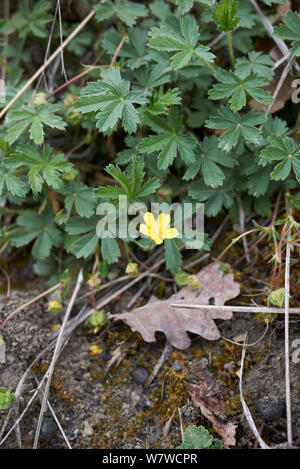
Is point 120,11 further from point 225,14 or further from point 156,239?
point 156,239

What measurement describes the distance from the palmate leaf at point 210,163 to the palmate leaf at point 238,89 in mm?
331

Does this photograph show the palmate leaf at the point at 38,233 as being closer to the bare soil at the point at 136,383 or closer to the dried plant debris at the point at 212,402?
the bare soil at the point at 136,383

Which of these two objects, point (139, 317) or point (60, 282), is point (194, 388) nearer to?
point (139, 317)

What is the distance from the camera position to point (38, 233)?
289cm

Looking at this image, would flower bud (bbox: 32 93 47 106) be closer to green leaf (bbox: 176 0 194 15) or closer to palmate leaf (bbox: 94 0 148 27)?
palmate leaf (bbox: 94 0 148 27)

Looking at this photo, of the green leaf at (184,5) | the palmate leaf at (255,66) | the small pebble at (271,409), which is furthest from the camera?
the palmate leaf at (255,66)

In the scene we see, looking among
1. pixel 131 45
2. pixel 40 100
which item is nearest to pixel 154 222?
pixel 40 100

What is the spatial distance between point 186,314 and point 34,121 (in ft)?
4.56

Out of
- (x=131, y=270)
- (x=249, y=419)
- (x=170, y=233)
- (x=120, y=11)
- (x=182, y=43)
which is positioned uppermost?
(x=120, y=11)

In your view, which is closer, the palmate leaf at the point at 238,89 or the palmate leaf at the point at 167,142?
the palmate leaf at the point at 238,89

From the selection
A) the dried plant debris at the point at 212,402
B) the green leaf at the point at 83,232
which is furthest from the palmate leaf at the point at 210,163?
the dried plant debris at the point at 212,402

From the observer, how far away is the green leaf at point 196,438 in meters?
2.08
